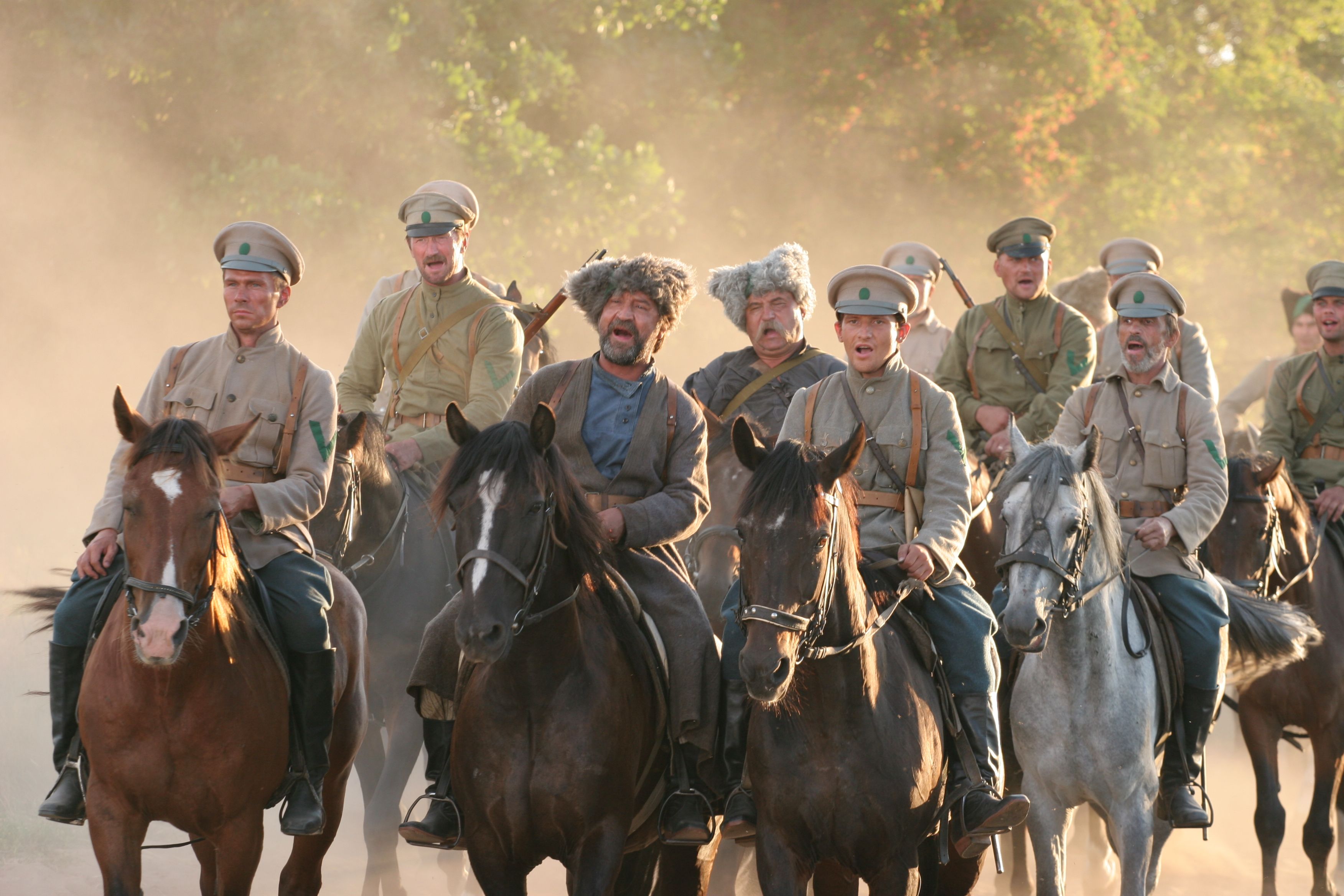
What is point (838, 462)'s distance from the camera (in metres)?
5.26

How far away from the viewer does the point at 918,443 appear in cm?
626

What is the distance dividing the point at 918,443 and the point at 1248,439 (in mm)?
9982

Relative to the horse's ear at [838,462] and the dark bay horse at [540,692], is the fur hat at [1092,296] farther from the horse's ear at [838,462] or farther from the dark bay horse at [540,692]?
the dark bay horse at [540,692]

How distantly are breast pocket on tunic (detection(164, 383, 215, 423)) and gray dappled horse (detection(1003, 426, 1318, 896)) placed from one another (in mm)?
3584

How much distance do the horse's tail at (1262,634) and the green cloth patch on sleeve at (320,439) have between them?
199 inches

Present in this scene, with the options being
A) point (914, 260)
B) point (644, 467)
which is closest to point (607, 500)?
point (644, 467)

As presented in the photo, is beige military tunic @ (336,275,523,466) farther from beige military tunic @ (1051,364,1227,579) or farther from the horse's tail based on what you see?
the horse's tail

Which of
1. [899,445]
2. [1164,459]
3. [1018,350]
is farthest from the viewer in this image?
[1018,350]

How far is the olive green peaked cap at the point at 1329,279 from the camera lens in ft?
33.4

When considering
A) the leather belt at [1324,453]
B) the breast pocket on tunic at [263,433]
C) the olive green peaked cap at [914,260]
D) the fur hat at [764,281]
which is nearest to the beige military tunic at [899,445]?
the breast pocket on tunic at [263,433]

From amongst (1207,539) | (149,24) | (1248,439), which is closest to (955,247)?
(1248,439)

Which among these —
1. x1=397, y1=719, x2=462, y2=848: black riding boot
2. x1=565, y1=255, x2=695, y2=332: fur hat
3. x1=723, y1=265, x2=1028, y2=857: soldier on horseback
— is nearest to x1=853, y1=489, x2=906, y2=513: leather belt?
x1=723, y1=265, x2=1028, y2=857: soldier on horseback

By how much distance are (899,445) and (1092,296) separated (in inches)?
382

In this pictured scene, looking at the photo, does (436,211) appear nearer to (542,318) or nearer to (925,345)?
(542,318)
